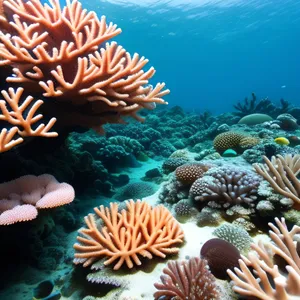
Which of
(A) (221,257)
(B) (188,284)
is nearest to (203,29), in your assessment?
(A) (221,257)

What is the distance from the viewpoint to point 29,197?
2932 millimetres

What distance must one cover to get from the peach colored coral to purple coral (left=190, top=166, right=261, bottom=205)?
197 cm

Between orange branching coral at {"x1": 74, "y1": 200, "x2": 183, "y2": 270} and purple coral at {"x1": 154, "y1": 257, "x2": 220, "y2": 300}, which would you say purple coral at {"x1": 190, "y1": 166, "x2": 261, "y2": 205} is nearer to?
orange branching coral at {"x1": 74, "y1": 200, "x2": 183, "y2": 270}

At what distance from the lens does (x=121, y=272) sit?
281cm

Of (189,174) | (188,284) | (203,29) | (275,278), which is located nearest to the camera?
(275,278)

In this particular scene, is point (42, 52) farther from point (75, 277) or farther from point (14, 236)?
point (75, 277)

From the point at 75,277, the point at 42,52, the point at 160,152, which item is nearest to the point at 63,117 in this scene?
the point at 42,52

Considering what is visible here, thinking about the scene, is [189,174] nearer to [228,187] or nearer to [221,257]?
[228,187]

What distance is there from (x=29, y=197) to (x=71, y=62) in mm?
1858

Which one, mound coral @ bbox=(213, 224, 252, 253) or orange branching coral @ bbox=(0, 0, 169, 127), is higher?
orange branching coral @ bbox=(0, 0, 169, 127)

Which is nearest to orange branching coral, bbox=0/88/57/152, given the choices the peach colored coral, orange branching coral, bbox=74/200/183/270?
the peach colored coral

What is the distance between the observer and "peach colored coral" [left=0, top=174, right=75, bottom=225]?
8.39 ft

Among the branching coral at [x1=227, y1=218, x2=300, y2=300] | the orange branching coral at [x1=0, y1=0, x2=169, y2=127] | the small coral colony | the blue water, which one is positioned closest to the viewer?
the branching coral at [x1=227, y1=218, x2=300, y2=300]

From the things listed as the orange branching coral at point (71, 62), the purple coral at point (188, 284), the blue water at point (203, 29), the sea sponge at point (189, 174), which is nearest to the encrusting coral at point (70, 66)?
the orange branching coral at point (71, 62)
